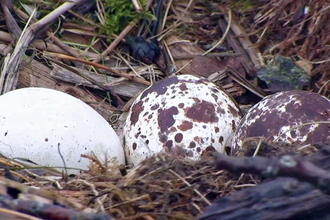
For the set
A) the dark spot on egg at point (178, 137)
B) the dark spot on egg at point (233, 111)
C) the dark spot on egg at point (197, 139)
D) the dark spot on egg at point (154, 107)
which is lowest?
the dark spot on egg at point (197, 139)

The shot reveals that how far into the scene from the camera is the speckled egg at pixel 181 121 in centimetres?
224

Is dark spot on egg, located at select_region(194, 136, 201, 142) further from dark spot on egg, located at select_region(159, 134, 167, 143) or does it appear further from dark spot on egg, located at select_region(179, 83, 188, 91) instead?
dark spot on egg, located at select_region(179, 83, 188, 91)

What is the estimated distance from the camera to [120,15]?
3.04 metres

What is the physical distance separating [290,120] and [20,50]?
137 centimetres

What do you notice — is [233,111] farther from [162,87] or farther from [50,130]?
[50,130]

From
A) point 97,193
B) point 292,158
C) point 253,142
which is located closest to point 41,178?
point 97,193

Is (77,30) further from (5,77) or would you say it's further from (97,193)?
(97,193)

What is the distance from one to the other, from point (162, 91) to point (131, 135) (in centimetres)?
22

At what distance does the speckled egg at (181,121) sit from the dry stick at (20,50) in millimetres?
654

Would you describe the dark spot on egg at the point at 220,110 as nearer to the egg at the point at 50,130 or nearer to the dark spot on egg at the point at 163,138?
the dark spot on egg at the point at 163,138

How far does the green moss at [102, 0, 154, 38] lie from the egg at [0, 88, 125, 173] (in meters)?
0.84

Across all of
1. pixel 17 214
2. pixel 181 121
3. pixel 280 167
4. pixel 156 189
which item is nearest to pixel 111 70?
pixel 181 121

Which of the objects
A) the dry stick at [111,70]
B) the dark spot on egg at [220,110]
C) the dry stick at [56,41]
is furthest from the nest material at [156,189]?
the dry stick at [56,41]

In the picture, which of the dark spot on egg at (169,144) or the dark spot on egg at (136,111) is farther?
the dark spot on egg at (136,111)
